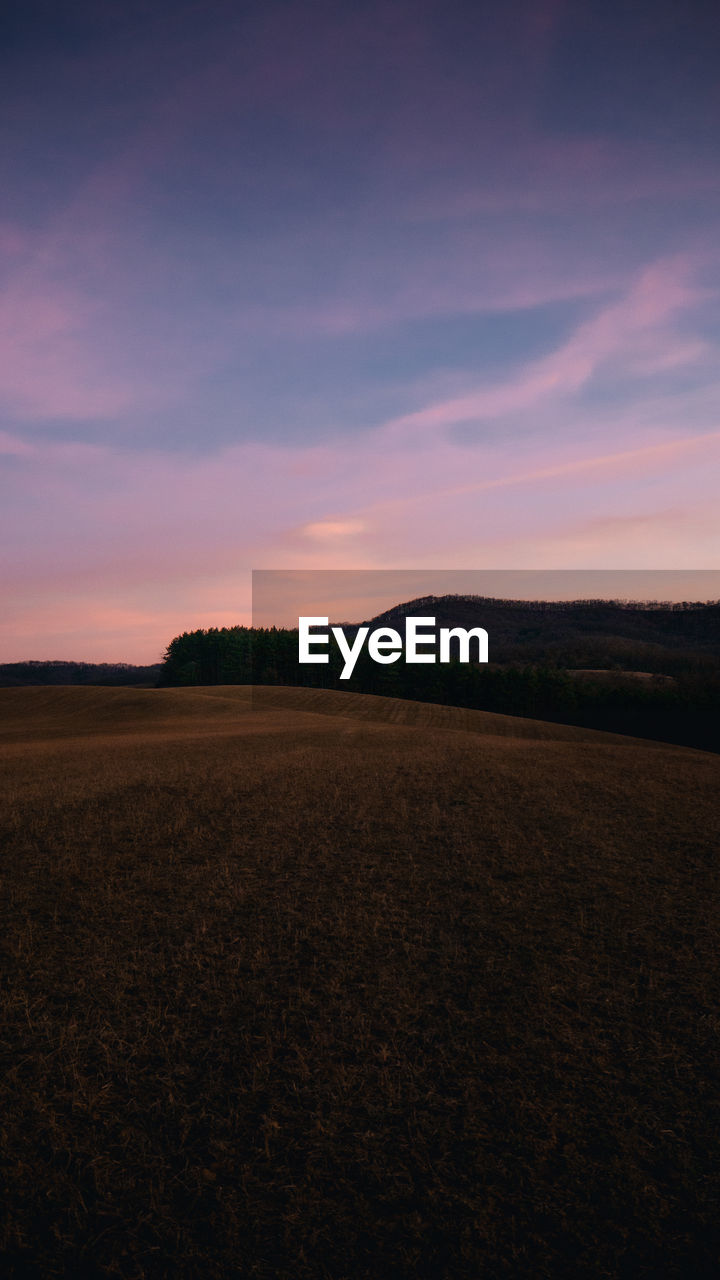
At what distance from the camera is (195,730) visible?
44.1 m

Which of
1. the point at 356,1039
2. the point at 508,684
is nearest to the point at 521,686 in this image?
the point at 508,684

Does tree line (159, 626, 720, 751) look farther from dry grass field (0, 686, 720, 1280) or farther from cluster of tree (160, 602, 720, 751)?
dry grass field (0, 686, 720, 1280)

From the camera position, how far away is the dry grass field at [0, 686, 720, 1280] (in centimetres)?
690

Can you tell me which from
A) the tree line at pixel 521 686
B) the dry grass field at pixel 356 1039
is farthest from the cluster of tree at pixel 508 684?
the dry grass field at pixel 356 1039

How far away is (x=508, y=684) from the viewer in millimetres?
95062

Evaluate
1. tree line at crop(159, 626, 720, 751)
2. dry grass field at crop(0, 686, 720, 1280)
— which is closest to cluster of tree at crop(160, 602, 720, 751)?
tree line at crop(159, 626, 720, 751)

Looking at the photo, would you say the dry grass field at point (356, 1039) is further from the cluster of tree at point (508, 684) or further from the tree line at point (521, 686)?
the cluster of tree at point (508, 684)

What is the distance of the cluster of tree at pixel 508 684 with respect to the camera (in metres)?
81.9

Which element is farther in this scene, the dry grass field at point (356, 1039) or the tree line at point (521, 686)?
the tree line at point (521, 686)

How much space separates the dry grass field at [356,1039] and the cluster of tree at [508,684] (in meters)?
61.9

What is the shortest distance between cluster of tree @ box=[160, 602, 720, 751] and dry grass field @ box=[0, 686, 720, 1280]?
6188 centimetres

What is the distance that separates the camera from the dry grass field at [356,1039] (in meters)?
6.90

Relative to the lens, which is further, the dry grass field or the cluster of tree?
the cluster of tree

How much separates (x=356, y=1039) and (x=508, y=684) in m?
88.5
